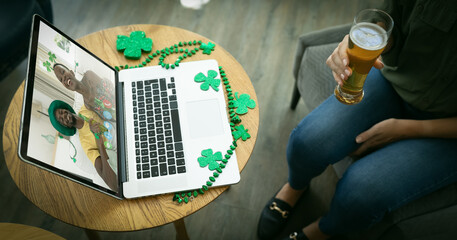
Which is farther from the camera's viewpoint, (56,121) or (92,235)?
(92,235)

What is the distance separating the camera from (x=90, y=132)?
3.14 feet

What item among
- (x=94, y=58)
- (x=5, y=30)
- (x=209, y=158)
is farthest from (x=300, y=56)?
(x=5, y=30)

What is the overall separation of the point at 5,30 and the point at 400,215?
5.50 ft

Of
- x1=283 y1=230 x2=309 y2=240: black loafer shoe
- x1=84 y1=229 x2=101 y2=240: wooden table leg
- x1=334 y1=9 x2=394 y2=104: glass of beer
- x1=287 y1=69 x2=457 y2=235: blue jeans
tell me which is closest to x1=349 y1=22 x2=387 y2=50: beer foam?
x1=334 y1=9 x2=394 y2=104: glass of beer

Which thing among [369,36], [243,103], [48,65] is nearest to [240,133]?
[243,103]

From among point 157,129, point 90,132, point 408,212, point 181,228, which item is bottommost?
point 408,212

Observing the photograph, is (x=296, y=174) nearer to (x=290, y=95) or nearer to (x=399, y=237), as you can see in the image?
(x=399, y=237)

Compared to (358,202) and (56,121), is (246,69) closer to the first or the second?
(358,202)

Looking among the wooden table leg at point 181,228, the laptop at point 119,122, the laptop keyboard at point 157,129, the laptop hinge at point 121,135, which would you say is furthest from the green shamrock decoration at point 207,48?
the wooden table leg at point 181,228

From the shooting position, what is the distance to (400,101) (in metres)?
1.22

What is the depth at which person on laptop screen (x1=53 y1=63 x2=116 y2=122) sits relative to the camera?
962mm

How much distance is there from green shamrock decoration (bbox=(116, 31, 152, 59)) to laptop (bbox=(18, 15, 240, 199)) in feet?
0.24

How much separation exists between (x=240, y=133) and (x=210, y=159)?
0.43 ft

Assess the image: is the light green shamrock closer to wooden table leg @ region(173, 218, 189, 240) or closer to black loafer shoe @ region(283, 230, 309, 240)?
wooden table leg @ region(173, 218, 189, 240)
